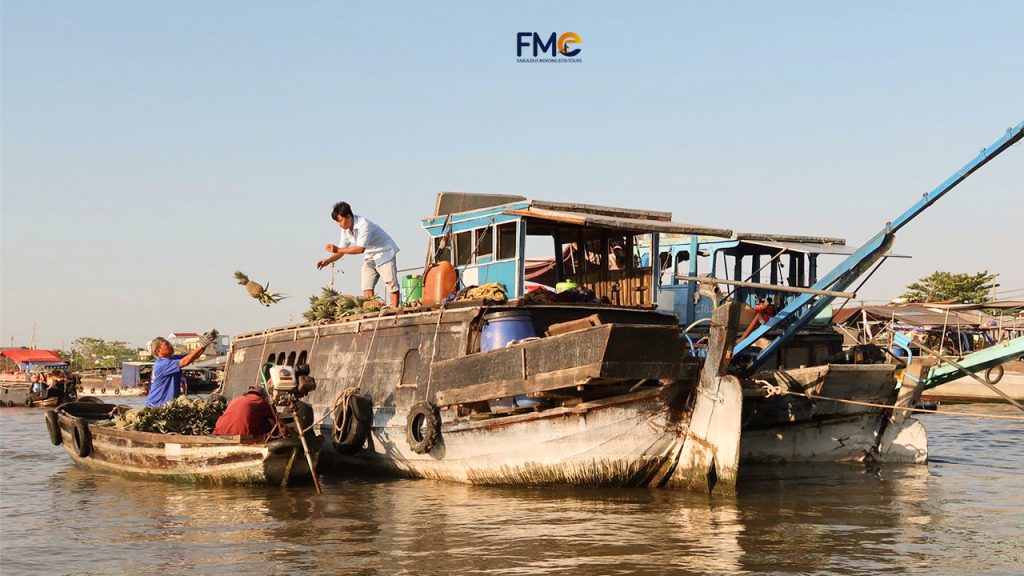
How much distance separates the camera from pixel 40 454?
19031 millimetres

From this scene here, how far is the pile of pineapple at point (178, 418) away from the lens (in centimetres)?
1356

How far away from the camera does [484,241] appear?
1447 cm

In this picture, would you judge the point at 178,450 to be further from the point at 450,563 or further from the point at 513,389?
the point at 450,563

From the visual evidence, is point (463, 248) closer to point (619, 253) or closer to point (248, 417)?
point (619, 253)

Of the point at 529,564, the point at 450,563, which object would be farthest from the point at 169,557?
the point at 529,564

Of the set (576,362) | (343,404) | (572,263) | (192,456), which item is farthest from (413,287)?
(576,362)

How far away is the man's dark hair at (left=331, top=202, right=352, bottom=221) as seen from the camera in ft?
48.7

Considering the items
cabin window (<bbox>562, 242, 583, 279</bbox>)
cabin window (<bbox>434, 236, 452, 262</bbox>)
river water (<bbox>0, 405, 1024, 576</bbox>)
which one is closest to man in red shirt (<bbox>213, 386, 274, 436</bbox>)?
river water (<bbox>0, 405, 1024, 576</bbox>)

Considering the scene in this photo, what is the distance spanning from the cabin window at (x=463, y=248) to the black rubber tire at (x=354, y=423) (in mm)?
2780

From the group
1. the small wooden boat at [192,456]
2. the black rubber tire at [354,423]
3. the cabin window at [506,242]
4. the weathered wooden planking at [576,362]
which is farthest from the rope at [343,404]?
the cabin window at [506,242]

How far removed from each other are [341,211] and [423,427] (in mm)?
4121

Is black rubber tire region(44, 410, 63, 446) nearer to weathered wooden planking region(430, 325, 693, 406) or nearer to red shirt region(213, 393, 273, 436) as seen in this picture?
red shirt region(213, 393, 273, 436)

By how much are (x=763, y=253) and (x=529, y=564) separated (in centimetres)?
1427

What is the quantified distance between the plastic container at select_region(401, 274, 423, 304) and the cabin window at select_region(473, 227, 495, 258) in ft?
4.27
